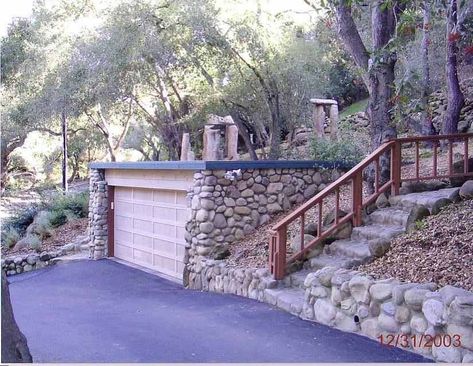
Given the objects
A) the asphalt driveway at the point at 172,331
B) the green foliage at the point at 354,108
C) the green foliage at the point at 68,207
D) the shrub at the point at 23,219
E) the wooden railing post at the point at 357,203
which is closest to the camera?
the asphalt driveway at the point at 172,331

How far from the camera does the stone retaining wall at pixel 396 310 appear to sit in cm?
438

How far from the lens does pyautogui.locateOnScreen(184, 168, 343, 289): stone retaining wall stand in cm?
883

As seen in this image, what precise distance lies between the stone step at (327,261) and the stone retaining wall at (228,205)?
1.94m

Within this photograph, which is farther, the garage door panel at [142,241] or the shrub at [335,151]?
the garage door panel at [142,241]

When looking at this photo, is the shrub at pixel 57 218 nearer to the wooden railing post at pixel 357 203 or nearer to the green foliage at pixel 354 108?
the green foliage at pixel 354 108

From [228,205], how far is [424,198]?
120 inches

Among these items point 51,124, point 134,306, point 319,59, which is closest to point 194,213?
point 134,306

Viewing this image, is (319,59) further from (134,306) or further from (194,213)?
(134,306)

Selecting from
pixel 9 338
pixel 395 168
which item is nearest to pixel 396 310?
pixel 395 168

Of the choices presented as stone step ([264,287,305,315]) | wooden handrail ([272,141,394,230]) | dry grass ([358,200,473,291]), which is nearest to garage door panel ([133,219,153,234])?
wooden handrail ([272,141,394,230])

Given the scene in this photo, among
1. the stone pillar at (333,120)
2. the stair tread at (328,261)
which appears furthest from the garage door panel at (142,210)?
the stair tread at (328,261)

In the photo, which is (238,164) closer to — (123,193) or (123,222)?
(123,193)

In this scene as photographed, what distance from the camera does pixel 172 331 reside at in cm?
582

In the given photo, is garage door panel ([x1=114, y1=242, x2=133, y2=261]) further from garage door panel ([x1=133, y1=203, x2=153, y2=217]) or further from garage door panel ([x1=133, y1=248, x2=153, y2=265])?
garage door panel ([x1=133, y1=203, x2=153, y2=217])
